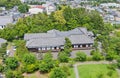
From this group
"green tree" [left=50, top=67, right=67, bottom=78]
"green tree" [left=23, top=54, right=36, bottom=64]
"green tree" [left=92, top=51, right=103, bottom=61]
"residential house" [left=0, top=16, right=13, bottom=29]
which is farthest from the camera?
"residential house" [left=0, top=16, right=13, bottom=29]

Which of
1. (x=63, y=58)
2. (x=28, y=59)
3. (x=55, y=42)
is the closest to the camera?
(x=28, y=59)

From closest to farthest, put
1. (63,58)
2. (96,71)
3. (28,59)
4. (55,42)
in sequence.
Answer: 1. (96,71)
2. (28,59)
3. (63,58)
4. (55,42)

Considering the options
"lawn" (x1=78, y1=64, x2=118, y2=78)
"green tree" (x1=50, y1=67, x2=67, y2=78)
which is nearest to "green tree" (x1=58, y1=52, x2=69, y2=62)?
"lawn" (x1=78, y1=64, x2=118, y2=78)

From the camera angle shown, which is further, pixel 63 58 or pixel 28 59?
pixel 63 58

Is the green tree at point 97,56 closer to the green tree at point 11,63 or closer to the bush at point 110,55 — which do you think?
the bush at point 110,55

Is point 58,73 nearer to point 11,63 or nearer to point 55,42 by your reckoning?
point 11,63

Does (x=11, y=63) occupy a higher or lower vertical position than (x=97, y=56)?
higher

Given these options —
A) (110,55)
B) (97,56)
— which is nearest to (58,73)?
(97,56)

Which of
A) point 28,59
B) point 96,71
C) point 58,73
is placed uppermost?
point 28,59

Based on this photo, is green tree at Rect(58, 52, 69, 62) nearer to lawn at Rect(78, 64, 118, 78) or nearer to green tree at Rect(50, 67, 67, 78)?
lawn at Rect(78, 64, 118, 78)

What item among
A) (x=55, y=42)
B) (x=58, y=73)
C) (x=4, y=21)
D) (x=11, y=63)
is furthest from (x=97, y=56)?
(x=4, y=21)
